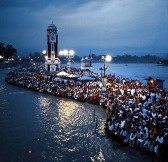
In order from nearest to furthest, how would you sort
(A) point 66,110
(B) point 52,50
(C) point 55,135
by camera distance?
1. (C) point 55,135
2. (A) point 66,110
3. (B) point 52,50

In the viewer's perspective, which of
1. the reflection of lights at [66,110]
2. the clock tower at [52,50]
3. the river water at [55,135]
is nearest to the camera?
the river water at [55,135]

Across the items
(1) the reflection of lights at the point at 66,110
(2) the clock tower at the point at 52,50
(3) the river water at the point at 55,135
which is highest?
(2) the clock tower at the point at 52,50

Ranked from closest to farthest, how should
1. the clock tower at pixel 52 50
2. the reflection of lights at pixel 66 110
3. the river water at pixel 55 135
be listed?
1. the river water at pixel 55 135
2. the reflection of lights at pixel 66 110
3. the clock tower at pixel 52 50

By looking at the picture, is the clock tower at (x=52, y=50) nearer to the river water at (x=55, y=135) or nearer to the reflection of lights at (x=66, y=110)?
the reflection of lights at (x=66, y=110)

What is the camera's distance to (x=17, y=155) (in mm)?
14680

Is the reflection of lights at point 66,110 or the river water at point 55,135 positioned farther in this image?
the reflection of lights at point 66,110

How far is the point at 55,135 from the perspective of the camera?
1819cm

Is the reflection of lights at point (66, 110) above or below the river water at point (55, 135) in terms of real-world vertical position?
above

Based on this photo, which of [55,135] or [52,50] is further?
[52,50]

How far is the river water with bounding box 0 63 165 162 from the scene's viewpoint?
14.6m

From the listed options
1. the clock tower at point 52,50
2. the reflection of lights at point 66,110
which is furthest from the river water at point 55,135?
the clock tower at point 52,50

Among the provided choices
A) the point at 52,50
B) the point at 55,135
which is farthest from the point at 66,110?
the point at 52,50

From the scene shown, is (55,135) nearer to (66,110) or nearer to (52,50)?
(66,110)

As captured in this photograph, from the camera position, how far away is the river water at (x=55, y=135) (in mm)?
14625
